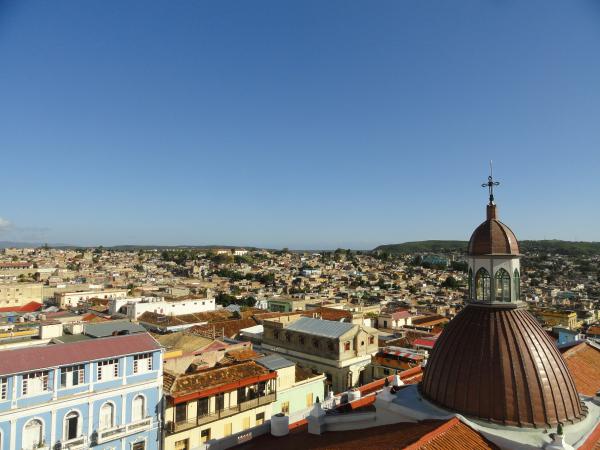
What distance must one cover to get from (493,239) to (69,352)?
19934 mm

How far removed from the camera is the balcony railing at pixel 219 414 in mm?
23406

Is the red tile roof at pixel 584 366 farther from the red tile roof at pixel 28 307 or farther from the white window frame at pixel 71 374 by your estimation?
the red tile roof at pixel 28 307

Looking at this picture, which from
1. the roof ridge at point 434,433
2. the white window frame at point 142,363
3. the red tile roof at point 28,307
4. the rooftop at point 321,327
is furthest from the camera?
the red tile roof at point 28,307

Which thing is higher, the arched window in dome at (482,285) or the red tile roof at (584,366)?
the arched window in dome at (482,285)

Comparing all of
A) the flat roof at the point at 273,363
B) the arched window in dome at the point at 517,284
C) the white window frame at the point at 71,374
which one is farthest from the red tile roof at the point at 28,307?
the arched window in dome at the point at 517,284

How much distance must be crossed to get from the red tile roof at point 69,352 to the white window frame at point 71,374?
292 mm

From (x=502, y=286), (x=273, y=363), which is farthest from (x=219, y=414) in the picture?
(x=502, y=286)

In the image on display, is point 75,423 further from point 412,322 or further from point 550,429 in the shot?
point 412,322

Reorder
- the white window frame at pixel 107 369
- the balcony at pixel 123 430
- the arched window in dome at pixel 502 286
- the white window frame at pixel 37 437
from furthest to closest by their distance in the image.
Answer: the white window frame at pixel 107 369 < the balcony at pixel 123 430 < the white window frame at pixel 37 437 < the arched window in dome at pixel 502 286

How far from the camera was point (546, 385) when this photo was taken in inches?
433

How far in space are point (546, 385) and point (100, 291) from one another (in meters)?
89.2

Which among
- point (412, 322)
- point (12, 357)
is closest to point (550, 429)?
point (12, 357)

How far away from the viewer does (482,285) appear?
1273 centimetres

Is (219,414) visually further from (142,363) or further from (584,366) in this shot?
(584,366)
